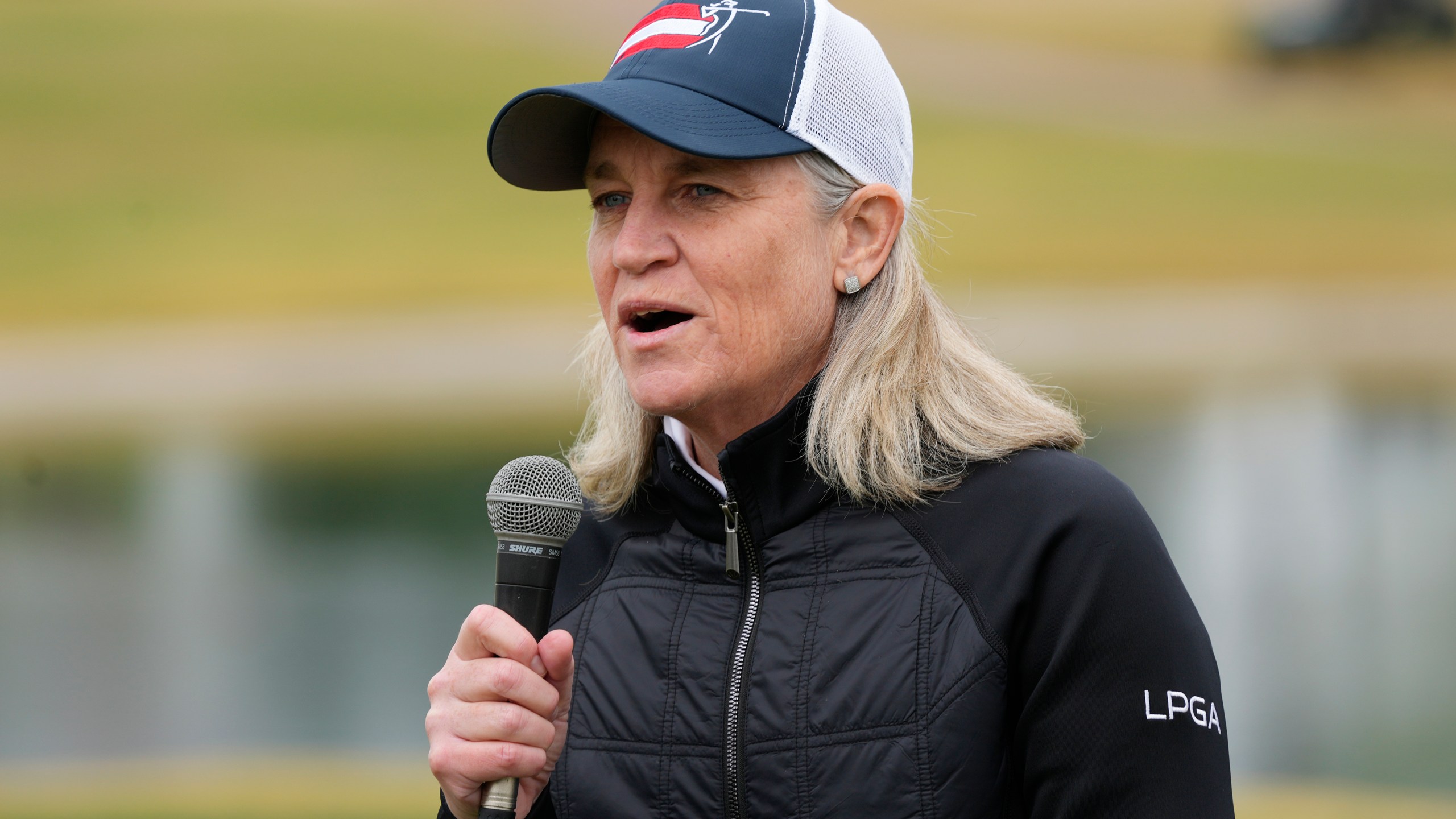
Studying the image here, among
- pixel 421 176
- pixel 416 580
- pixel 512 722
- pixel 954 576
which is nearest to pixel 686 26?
pixel 954 576

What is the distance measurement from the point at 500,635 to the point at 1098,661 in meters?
0.56

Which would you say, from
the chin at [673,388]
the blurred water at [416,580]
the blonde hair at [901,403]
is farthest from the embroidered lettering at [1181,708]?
the blurred water at [416,580]

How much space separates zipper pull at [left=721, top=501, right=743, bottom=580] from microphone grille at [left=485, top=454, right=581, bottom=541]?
0.53 ft

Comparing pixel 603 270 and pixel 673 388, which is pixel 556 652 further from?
pixel 603 270

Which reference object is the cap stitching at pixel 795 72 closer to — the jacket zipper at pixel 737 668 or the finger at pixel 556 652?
the jacket zipper at pixel 737 668

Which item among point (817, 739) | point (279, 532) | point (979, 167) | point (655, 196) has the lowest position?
point (279, 532)

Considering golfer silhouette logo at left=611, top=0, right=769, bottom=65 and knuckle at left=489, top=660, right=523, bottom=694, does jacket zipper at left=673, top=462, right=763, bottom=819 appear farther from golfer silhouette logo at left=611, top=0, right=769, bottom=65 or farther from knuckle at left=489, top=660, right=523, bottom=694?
golfer silhouette logo at left=611, top=0, right=769, bottom=65

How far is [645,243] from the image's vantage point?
1.53 meters

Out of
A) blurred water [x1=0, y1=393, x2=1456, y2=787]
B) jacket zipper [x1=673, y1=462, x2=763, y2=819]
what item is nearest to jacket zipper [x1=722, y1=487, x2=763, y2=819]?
jacket zipper [x1=673, y1=462, x2=763, y2=819]

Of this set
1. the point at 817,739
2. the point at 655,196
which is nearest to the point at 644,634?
the point at 817,739

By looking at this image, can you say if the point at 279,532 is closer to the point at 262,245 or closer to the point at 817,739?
the point at 262,245

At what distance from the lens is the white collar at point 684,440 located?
160 cm

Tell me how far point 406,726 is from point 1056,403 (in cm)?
702

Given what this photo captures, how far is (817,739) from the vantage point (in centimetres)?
140
